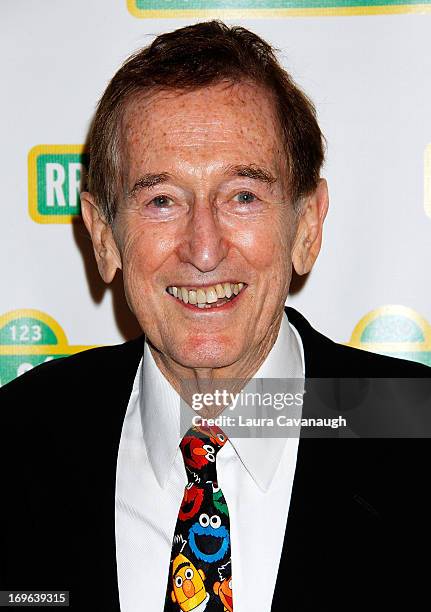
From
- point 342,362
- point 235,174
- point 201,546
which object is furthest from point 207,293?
point 201,546

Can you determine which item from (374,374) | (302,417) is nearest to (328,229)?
(374,374)

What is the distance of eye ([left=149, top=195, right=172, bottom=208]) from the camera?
1519 mm

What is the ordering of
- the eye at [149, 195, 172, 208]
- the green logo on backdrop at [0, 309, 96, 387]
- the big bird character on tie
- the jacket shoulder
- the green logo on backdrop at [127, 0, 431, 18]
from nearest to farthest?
the big bird character on tie, the eye at [149, 195, 172, 208], the jacket shoulder, the green logo on backdrop at [127, 0, 431, 18], the green logo on backdrop at [0, 309, 96, 387]

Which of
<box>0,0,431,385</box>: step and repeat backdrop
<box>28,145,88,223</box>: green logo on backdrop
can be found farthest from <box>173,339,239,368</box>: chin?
<box>28,145,88,223</box>: green logo on backdrop

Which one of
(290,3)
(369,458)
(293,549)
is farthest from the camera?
(290,3)

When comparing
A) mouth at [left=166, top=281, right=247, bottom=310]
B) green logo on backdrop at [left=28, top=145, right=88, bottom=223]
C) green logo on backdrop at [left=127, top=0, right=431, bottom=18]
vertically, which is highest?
green logo on backdrop at [left=127, top=0, right=431, bottom=18]

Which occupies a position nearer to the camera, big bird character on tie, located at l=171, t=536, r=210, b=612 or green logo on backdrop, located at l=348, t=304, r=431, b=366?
big bird character on tie, located at l=171, t=536, r=210, b=612

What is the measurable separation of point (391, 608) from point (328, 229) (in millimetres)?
891

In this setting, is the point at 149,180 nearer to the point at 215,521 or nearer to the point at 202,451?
the point at 202,451

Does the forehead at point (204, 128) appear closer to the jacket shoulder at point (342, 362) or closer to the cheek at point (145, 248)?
the cheek at point (145, 248)

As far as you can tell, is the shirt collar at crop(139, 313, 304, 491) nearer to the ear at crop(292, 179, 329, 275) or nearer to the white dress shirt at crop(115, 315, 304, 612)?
the white dress shirt at crop(115, 315, 304, 612)

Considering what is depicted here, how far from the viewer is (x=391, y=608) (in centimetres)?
143

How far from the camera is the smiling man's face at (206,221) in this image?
1490 millimetres

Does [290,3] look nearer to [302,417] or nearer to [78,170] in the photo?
[78,170]
